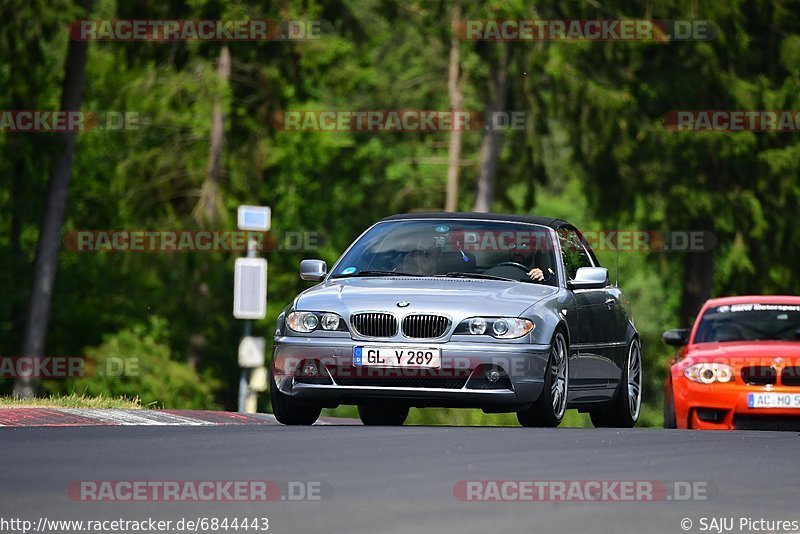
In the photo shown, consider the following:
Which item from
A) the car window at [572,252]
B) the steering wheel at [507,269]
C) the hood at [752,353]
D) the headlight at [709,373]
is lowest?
the headlight at [709,373]

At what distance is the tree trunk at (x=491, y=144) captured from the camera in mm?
42594

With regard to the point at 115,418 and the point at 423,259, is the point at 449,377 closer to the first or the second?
the point at 423,259

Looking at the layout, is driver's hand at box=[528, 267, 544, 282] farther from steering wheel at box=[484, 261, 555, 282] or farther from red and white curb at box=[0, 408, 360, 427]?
red and white curb at box=[0, 408, 360, 427]

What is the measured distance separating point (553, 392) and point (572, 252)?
7.32ft

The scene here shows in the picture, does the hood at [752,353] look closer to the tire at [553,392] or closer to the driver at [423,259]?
the tire at [553,392]

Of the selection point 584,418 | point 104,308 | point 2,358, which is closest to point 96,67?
point 104,308

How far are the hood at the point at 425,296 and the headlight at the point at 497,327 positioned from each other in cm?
4

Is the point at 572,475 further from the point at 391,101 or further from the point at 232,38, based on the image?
the point at 391,101

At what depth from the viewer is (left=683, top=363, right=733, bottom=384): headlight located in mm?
17750

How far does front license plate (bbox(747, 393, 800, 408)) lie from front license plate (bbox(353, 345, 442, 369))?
3.94m

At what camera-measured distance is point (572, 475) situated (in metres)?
10.9

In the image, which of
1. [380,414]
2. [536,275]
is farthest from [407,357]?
[380,414]

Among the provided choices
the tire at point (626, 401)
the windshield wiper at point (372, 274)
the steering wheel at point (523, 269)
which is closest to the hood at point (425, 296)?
the windshield wiper at point (372, 274)

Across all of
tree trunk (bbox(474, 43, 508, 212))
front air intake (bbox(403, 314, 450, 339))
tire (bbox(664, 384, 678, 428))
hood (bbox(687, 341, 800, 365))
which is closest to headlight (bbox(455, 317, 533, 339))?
front air intake (bbox(403, 314, 450, 339))
